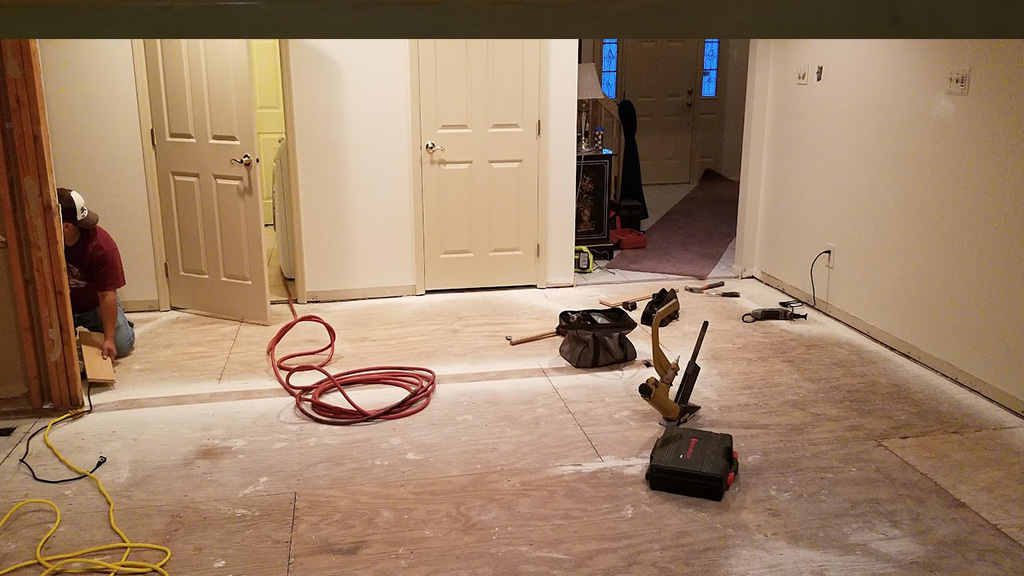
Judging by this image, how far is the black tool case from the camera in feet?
9.58

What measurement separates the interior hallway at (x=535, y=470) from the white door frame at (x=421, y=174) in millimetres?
1032

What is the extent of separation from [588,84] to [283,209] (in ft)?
7.80

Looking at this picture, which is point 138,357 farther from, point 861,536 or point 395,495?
point 861,536

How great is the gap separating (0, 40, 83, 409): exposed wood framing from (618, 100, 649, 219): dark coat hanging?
479 cm

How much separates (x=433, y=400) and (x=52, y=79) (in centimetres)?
290

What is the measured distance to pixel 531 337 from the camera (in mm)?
4613

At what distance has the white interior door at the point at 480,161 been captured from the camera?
521 cm

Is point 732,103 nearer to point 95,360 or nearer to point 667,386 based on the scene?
point 667,386

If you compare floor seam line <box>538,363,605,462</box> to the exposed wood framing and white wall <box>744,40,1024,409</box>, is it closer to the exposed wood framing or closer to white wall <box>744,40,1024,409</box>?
white wall <box>744,40,1024,409</box>

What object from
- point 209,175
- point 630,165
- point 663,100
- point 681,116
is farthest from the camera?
point 681,116

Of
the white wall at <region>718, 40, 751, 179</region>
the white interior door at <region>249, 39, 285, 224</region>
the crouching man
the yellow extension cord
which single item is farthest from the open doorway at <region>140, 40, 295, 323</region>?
the white wall at <region>718, 40, 751, 179</region>

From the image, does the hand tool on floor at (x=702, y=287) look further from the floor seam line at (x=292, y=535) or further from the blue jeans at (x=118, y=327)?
the blue jeans at (x=118, y=327)

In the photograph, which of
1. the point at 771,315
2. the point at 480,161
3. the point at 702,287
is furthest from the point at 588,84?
the point at 771,315

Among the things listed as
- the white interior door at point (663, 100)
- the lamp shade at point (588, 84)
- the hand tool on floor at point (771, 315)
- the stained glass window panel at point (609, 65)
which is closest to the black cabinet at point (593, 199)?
the lamp shade at point (588, 84)
